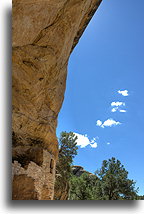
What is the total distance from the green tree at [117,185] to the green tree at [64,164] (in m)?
3.25

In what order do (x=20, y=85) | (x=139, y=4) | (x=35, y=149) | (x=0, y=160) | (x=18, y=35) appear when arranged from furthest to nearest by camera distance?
(x=35, y=149) → (x=20, y=85) → (x=18, y=35) → (x=139, y=4) → (x=0, y=160)

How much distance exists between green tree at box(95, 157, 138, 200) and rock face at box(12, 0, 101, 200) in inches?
375

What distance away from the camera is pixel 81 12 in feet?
18.2

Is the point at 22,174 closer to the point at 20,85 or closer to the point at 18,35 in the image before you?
the point at 20,85

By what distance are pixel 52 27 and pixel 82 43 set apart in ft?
6.60

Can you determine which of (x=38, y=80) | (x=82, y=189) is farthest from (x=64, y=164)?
(x=38, y=80)

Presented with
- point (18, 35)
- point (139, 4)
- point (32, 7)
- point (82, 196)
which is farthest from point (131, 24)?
point (82, 196)

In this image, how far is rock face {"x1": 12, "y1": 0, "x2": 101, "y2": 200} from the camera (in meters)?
4.64

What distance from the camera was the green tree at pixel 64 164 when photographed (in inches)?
504

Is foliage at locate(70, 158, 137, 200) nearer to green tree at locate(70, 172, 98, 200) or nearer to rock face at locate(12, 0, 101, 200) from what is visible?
green tree at locate(70, 172, 98, 200)

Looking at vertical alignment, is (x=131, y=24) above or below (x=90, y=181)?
above

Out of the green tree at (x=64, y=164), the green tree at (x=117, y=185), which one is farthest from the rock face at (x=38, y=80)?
the green tree at (x=117, y=185)

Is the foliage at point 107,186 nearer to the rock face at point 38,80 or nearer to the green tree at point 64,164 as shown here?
the green tree at point 64,164

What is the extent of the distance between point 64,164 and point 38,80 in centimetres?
937
